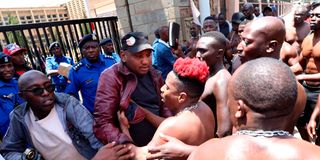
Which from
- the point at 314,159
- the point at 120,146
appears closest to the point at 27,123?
the point at 120,146

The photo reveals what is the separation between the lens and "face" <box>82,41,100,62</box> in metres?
3.63

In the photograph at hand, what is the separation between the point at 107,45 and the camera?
4.88 meters

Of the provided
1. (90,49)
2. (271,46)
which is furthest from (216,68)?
(90,49)

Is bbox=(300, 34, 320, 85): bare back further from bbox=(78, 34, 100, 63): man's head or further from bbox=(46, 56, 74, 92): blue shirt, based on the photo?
bbox=(46, 56, 74, 92): blue shirt

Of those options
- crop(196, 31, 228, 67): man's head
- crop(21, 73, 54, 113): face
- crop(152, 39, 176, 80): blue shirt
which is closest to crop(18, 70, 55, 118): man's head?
crop(21, 73, 54, 113): face

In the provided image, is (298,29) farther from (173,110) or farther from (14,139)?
(14,139)

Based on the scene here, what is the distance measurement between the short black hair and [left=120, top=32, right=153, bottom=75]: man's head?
1164 millimetres

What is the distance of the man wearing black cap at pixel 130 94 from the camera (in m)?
1.99

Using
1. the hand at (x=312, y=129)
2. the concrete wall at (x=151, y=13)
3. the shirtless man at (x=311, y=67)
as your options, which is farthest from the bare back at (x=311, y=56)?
the concrete wall at (x=151, y=13)

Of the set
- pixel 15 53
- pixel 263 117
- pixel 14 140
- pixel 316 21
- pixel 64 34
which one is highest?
pixel 64 34

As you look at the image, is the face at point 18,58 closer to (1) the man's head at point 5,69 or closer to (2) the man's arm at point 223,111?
(1) the man's head at point 5,69

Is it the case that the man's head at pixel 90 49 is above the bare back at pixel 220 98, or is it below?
above

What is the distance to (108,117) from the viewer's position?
1.99 meters

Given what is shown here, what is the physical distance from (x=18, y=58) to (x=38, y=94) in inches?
72.2
